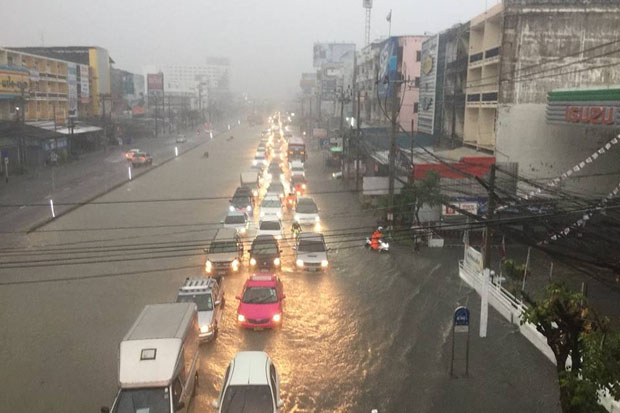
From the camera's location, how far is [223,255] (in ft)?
68.9

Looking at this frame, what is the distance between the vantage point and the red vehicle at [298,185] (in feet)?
128

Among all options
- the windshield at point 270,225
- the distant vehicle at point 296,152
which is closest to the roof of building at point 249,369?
the windshield at point 270,225

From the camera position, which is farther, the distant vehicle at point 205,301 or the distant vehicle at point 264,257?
the distant vehicle at point 264,257

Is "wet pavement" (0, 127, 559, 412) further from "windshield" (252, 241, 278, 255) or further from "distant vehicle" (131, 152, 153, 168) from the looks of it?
"distant vehicle" (131, 152, 153, 168)

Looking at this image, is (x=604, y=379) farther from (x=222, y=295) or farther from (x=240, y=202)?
(x=240, y=202)

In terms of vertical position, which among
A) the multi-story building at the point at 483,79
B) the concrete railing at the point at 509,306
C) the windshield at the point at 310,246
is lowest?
the concrete railing at the point at 509,306

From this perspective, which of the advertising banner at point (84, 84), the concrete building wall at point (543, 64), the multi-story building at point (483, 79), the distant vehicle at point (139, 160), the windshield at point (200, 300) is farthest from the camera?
the advertising banner at point (84, 84)

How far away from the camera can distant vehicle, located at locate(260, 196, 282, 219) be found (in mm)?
29172

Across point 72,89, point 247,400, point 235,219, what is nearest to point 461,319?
point 247,400

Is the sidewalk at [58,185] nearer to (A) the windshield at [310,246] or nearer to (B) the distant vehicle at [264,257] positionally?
(B) the distant vehicle at [264,257]

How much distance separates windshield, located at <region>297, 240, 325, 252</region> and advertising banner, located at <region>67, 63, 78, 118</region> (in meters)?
56.4

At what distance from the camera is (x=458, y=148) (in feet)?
125

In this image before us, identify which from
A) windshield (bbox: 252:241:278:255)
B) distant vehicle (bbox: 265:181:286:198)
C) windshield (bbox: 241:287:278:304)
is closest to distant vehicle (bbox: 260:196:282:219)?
distant vehicle (bbox: 265:181:286:198)

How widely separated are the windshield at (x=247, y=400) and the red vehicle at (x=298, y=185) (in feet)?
91.1
